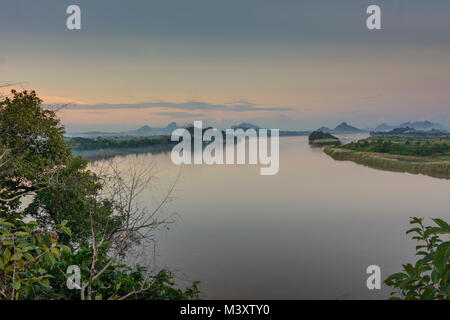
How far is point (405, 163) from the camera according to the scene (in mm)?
23500

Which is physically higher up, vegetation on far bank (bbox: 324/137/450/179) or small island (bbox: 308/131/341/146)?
small island (bbox: 308/131/341/146)

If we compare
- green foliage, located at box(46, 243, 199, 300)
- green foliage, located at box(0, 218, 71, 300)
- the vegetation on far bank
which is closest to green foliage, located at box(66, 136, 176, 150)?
the vegetation on far bank

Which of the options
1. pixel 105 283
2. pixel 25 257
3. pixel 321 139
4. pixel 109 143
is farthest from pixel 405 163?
pixel 109 143

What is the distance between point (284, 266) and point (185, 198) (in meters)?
7.27

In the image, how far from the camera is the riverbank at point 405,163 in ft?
70.8

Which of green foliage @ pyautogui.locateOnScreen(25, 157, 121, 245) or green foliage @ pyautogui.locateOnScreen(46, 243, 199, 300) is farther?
green foliage @ pyautogui.locateOnScreen(25, 157, 121, 245)

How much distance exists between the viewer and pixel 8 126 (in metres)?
6.04

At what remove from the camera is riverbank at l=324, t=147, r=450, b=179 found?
70.8 ft

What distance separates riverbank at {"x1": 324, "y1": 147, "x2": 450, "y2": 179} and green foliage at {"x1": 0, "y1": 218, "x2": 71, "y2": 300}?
2260cm

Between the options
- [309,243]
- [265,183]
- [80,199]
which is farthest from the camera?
[265,183]

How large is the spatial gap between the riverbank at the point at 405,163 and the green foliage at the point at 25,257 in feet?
74.2

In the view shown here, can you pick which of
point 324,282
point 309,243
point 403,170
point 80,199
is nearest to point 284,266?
point 324,282

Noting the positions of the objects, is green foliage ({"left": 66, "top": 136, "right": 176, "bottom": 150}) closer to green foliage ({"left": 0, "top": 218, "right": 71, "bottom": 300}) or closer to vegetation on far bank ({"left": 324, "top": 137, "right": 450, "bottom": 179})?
vegetation on far bank ({"left": 324, "top": 137, "right": 450, "bottom": 179})
